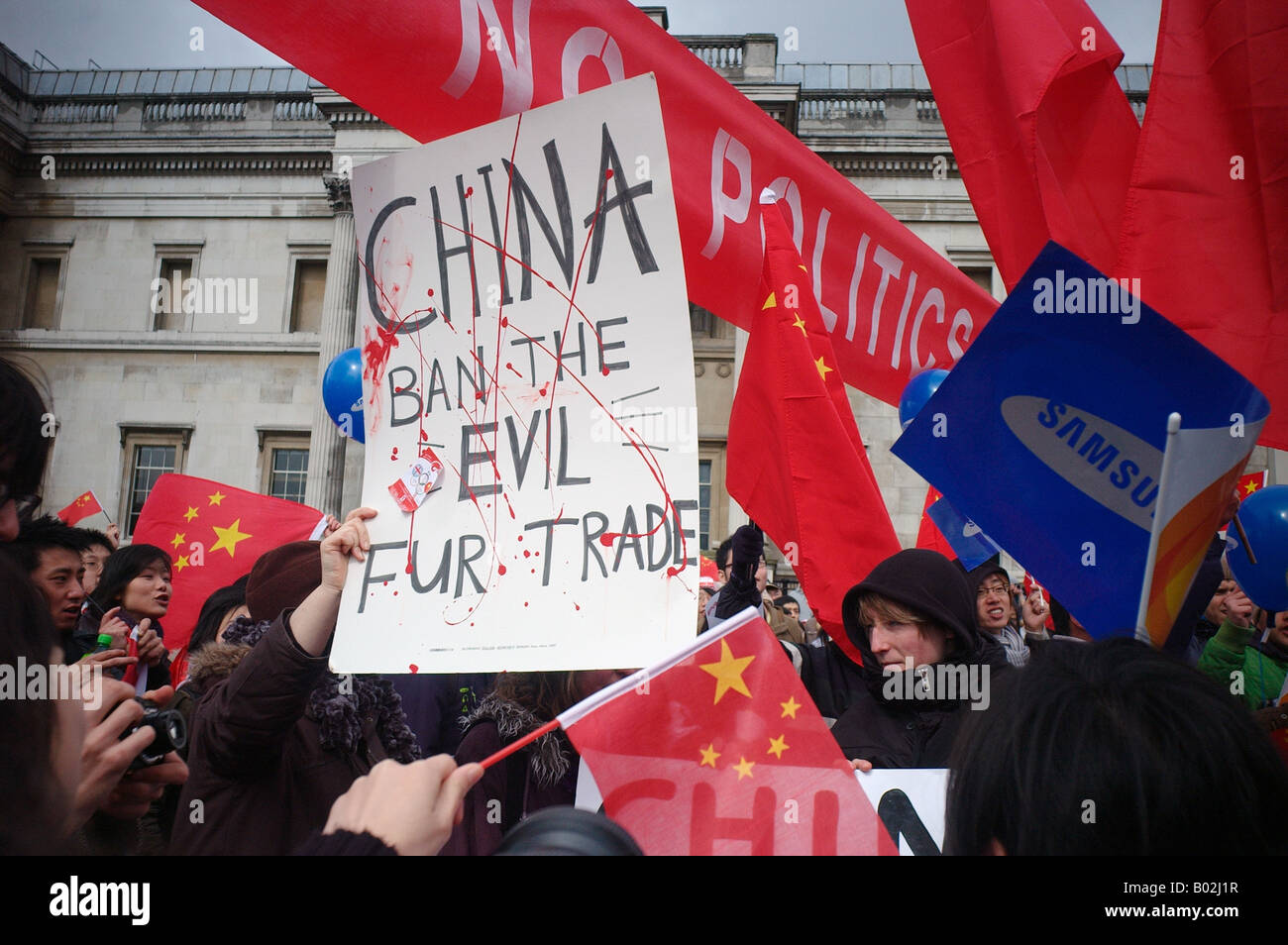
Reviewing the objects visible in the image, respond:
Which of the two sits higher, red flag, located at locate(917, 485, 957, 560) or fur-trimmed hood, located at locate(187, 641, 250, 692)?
red flag, located at locate(917, 485, 957, 560)

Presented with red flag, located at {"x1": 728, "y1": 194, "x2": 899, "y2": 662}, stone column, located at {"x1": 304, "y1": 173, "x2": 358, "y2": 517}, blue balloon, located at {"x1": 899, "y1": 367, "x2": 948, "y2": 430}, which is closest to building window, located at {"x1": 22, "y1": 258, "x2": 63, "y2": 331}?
stone column, located at {"x1": 304, "y1": 173, "x2": 358, "y2": 517}

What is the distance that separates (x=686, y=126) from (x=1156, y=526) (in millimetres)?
1987

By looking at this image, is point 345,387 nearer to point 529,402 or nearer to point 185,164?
point 529,402

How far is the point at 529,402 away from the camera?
1997 mm

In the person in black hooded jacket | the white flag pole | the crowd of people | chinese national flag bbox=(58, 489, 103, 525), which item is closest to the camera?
the crowd of people

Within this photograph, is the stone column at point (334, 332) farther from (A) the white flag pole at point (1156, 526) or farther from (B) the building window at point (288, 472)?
(A) the white flag pole at point (1156, 526)

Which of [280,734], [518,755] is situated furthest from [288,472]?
[280,734]

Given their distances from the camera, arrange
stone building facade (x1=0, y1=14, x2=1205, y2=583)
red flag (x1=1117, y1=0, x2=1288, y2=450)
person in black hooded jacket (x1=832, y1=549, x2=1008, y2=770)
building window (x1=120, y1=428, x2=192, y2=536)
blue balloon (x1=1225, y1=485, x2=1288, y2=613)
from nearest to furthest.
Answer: person in black hooded jacket (x1=832, y1=549, x2=1008, y2=770)
red flag (x1=1117, y1=0, x2=1288, y2=450)
blue balloon (x1=1225, y1=485, x2=1288, y2=613)
stone building facade (x1=0, y1=14, x2=1205, y2=583)
building window (x1=120, y1=428, x2=192, y2=536)

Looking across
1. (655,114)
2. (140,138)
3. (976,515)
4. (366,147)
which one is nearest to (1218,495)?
(976,515)

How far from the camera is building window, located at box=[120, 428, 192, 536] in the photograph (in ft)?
65.2

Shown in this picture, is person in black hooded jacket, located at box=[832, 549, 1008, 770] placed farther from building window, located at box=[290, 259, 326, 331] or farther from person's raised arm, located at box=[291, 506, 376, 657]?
building window, located at box=[290, 259, 326, 331]

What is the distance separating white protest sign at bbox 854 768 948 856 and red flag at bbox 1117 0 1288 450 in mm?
1485

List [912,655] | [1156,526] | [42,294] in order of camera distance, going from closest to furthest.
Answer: [1156,526] → [912,655] → [42,294]

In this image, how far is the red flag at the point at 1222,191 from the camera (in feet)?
8.36
